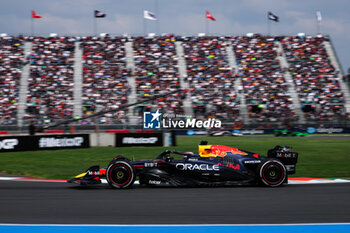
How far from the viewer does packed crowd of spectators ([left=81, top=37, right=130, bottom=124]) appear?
31189mm

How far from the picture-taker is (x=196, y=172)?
26.3 ft

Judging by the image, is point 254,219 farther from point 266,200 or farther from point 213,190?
point 213,190

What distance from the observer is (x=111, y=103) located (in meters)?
32.1

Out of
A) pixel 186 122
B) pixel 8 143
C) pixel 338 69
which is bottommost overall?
pixel 8 143

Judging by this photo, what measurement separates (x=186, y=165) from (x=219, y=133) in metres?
23.3

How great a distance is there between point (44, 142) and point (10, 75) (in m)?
19.1

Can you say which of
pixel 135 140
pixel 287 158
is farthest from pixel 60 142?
pixel 287 158

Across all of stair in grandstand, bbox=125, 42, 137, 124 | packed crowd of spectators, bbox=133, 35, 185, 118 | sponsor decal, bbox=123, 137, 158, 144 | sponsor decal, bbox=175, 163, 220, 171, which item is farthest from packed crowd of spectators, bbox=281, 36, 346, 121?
sponsor decal, bbox=175, 163, 220, 171

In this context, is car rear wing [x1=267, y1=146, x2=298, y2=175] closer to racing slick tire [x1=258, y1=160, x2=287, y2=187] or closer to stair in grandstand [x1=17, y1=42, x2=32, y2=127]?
racing slick tire [x1=258, y1=160, x2=287, y2=187]

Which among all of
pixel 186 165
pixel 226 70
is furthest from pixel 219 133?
pixel 186 165

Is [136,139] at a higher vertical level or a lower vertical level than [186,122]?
lower

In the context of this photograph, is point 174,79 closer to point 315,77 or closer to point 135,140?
point 315,77

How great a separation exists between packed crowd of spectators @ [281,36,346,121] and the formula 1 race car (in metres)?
26.4

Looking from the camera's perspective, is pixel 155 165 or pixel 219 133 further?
pixel 219 133
